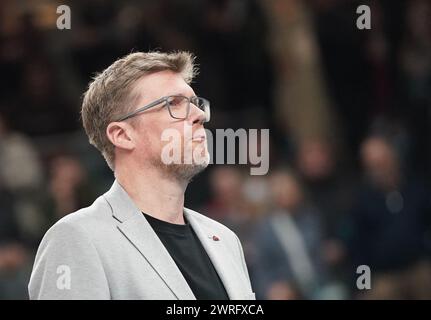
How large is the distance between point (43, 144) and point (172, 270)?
13.7ft

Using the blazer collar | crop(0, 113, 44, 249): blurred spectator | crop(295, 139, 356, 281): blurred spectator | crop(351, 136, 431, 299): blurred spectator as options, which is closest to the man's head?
the blazer collar

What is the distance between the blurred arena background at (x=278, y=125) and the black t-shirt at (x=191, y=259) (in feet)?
8.98

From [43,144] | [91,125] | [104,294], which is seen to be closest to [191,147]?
[91,125]

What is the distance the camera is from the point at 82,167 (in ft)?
19.5

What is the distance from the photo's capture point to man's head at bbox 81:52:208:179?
2574 millimetres

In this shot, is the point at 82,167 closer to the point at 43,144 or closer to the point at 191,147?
the point at 43,144

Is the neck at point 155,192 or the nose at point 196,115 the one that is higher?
the nose at point 196,115

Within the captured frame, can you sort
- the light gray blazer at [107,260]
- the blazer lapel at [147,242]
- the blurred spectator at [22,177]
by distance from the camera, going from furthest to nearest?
the blurred spectator at [22,177], the blazer lapel at [147,242], the light gray blazer at [107,260]

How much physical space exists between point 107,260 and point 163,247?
7.0 inches

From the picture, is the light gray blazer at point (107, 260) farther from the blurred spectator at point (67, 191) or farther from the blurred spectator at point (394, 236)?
the blurred spectator at point (67, 191)

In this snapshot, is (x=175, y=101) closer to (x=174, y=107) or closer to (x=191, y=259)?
(x=174, y=107)

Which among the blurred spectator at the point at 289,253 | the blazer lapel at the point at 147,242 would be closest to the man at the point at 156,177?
the blazer lapel at the point at 147,242

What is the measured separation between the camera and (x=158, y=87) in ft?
8.53

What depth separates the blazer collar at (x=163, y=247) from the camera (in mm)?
2375
